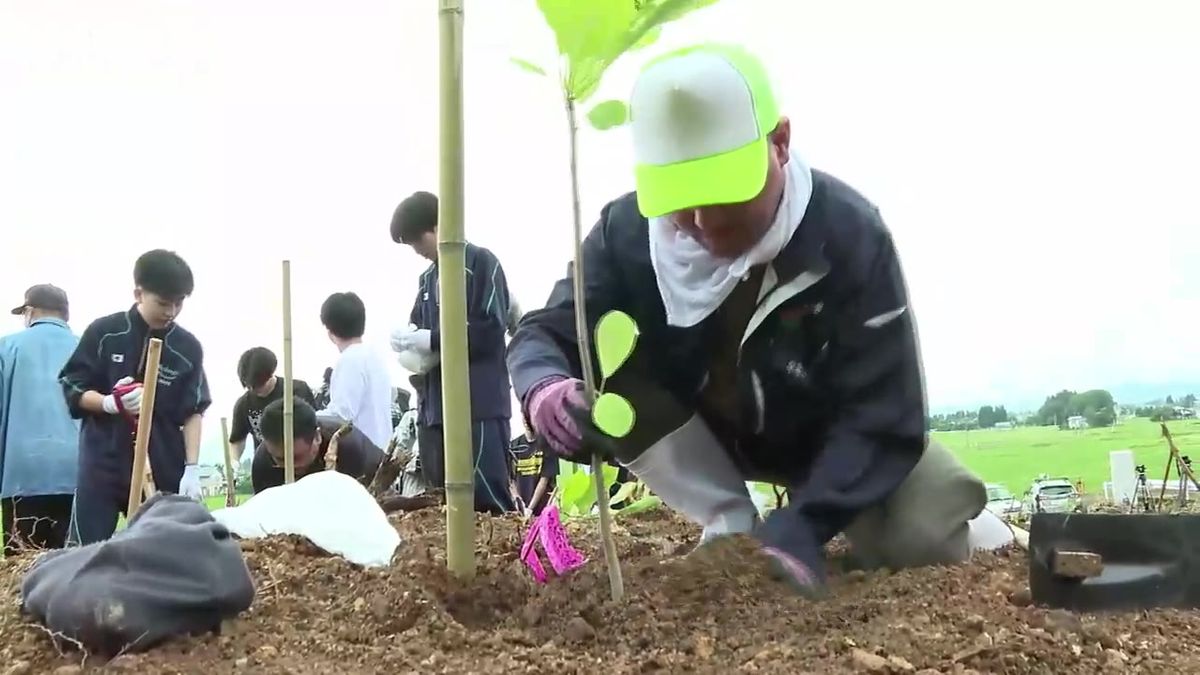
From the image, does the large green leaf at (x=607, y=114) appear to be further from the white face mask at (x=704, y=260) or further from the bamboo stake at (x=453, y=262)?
the white face mask at (x=704, y=260)

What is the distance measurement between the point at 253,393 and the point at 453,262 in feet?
8.09

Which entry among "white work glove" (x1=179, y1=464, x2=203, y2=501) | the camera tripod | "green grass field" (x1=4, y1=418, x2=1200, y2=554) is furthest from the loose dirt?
"white work glove" (x1=179, y1=464, x2=203, y2=501)

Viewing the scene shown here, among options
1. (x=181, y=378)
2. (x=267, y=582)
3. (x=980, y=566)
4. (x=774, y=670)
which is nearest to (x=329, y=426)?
(x=181, y=378)

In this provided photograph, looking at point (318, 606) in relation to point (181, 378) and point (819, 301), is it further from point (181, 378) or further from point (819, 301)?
point (181, 378)

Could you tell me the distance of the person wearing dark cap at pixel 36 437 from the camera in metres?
2.53

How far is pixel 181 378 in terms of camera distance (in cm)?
238

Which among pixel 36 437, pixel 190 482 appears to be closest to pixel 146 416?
pixel 190 482

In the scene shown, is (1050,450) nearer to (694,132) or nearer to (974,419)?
(974,419)

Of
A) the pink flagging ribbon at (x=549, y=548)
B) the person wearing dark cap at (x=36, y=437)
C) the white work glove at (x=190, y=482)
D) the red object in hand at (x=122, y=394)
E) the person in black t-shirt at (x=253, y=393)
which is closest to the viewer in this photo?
the pink flagging ribbon at (x=549, y=548)

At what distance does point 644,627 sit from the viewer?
0.83 meters

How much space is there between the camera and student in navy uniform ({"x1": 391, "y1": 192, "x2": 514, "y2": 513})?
2.19m

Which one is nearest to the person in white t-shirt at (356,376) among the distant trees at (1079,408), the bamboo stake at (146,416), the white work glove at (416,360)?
the white work glove at (416,360)

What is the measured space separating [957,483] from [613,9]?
73 cm

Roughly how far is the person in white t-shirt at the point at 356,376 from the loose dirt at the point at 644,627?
179cm
